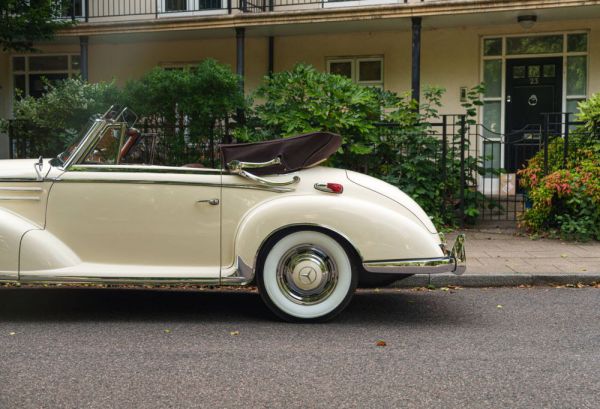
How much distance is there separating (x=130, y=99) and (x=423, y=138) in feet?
14.2

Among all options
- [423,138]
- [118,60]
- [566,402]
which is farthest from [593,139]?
[118,60]

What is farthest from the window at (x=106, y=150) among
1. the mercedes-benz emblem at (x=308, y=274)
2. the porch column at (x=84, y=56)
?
the porch column at (x=84, y=56)

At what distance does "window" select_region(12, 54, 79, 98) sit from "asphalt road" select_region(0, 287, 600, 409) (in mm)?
11970

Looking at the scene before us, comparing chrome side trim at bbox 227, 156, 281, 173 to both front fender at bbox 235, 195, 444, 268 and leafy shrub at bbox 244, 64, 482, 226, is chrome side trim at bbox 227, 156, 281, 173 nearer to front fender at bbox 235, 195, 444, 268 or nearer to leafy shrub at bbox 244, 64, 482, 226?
front fender at bbox 235, 195, 444, 268

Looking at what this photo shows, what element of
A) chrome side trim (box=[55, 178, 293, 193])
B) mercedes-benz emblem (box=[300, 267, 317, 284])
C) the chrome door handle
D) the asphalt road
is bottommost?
the asphalt road

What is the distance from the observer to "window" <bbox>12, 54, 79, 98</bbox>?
17.6m

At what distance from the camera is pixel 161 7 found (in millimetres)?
16766

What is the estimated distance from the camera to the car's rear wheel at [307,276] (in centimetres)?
545

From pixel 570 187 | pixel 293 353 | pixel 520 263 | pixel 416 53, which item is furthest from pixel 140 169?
pixel 416 53

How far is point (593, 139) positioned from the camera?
33.6 ft

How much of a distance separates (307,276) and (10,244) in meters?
2.22

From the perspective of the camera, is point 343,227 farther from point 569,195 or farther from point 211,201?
point 569,195

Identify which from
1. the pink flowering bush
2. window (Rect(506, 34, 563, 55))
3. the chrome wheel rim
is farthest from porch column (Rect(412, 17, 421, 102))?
the chrome wheel rim

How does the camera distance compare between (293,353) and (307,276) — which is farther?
(307,276)
